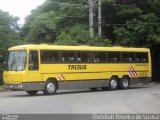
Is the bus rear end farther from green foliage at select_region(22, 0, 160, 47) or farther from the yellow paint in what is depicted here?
green foliage at select_region(22, 0, 160, 47)

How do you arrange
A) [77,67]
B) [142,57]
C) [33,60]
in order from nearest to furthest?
[33,60], [77,67], [142,57]

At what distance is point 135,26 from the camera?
152ft

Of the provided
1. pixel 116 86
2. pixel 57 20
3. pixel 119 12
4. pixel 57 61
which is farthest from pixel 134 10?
pixel 57 61

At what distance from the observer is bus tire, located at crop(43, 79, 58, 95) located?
1201 inches

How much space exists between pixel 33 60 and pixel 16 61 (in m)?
1.07

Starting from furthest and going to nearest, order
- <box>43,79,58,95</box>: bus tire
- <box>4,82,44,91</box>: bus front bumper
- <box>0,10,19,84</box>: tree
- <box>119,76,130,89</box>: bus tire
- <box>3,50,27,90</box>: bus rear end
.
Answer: <box>0,10,19,84</box>: tree → <box>119,76,130,89</box>: bus tire → <box>43,79,58,95</box>: bus tire → <box>3,50,27,90</box>: bus rear end → <box>4,82,44,91</box>: bus front bumper

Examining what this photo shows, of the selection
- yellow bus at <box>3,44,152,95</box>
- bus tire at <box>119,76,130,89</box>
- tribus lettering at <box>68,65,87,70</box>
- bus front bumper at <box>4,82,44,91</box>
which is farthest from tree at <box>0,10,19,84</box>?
bus front bumper at <box>4,82,44,91</box>

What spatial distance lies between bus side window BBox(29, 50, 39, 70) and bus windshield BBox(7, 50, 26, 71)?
356mm

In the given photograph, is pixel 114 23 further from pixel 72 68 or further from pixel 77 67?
pixel 72 68

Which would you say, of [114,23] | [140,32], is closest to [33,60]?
[140,32]

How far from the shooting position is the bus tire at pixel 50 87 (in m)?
30.5

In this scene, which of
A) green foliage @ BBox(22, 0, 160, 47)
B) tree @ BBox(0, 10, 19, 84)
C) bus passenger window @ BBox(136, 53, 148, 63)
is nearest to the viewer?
bus passenger window @ BBox(136, 53, 148, 63)

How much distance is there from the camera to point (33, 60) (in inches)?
1177

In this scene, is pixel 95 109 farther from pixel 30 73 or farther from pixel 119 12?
pixel 119 12
